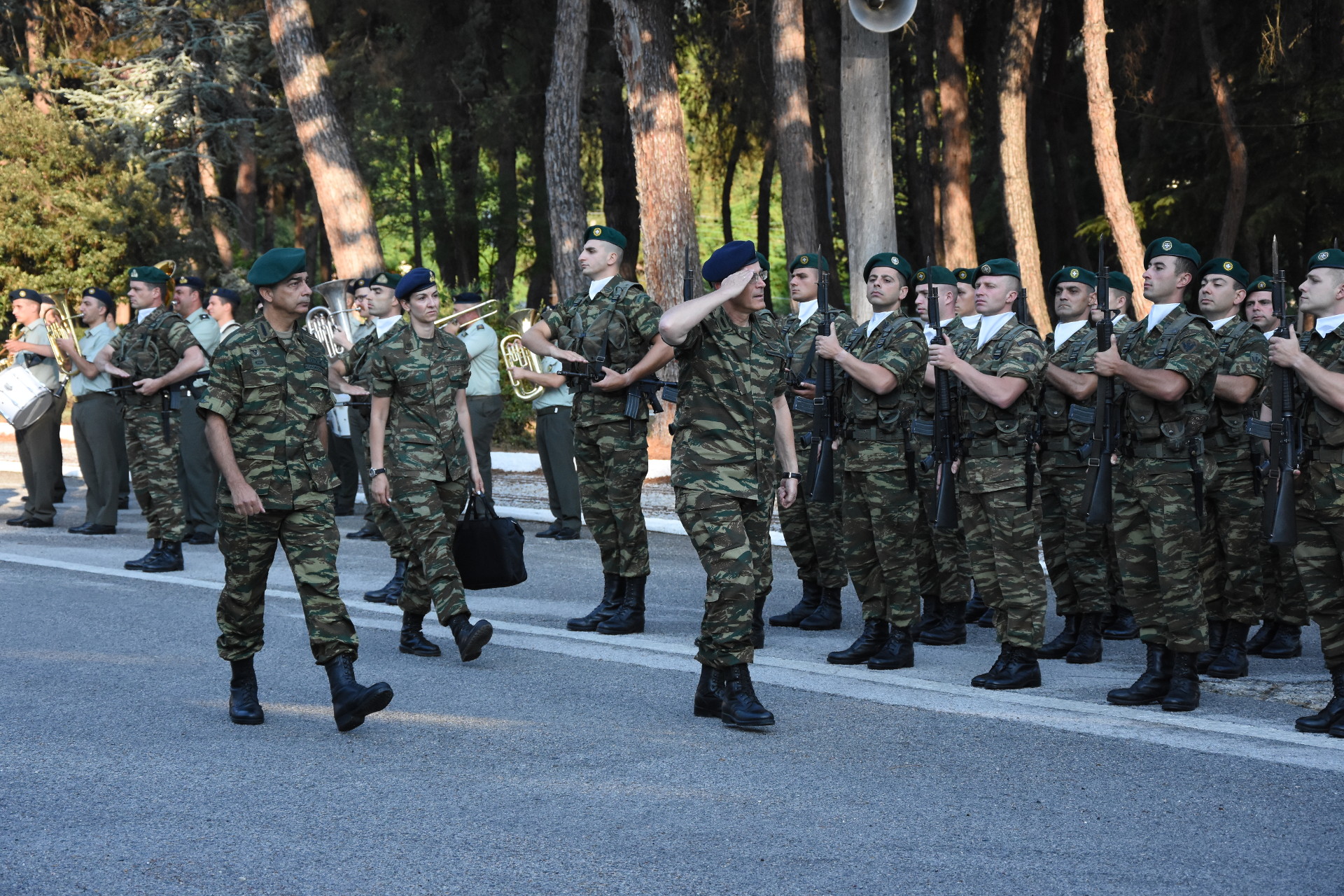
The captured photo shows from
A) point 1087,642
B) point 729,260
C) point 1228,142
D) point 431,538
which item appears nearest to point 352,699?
point 431,538

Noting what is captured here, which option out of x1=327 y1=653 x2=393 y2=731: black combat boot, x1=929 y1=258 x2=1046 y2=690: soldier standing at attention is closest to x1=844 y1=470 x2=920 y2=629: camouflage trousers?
x1=929 y1=258 x2=1046 y2=690: soldier standing at attention

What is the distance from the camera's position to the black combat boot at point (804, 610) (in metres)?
8.56

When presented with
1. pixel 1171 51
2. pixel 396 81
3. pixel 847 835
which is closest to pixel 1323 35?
pixel 1171 51

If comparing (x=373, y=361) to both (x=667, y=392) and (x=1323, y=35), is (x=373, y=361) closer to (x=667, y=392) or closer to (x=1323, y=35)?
(x=667, y=392)

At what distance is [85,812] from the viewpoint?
491 centimetres

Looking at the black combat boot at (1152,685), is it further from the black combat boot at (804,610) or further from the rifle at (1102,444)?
the black combat boot at (804,610)

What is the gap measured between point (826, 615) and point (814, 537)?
0.50 metres

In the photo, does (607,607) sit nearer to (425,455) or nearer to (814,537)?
(814,537)

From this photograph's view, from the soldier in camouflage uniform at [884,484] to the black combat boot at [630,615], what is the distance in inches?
55.6

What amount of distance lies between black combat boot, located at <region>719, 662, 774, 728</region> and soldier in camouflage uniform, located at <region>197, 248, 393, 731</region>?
4.92ft

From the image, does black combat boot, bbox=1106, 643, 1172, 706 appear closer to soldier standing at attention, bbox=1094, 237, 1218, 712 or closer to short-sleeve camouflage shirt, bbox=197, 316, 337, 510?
soldier standing at attention, bbox=1094, 237, 1218, 712

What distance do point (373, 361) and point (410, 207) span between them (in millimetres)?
25381

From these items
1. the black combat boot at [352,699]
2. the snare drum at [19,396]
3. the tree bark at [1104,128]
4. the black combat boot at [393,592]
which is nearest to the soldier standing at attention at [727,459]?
the black combat boot at [352,699]

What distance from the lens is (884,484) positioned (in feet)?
23.5
